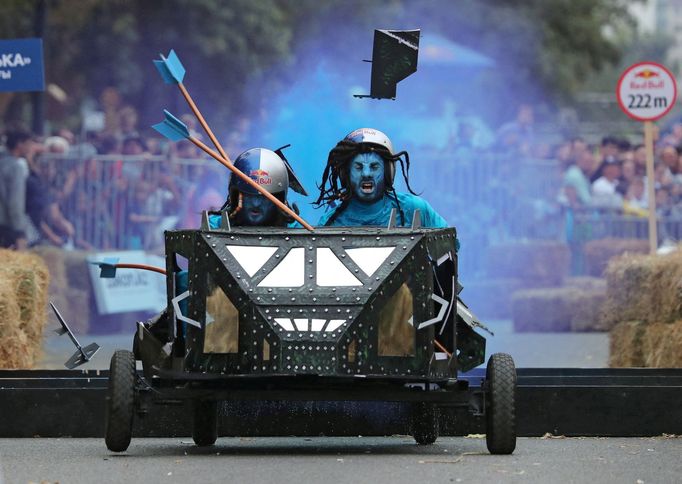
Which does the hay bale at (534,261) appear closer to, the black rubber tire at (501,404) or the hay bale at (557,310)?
the hay bale at (557,310)

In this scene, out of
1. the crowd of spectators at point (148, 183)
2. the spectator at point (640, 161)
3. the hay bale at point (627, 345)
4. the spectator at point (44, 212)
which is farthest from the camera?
the spectator at point (640, 161)

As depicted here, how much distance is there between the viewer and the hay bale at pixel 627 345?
17.0m

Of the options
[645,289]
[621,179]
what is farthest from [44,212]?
[645,289]

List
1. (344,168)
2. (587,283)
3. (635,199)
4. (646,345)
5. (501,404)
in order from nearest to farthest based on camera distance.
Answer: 1. (501,404)
2. (344,168)
3. (646,345)
4. (587,283)
5. (635,199)

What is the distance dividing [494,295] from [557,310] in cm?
214

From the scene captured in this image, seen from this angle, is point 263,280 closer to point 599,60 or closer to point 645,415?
point 645,415

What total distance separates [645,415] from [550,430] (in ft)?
1.90

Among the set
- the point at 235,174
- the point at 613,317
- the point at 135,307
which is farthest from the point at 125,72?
the point at 235,174

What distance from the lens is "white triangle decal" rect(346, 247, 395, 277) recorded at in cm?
1045

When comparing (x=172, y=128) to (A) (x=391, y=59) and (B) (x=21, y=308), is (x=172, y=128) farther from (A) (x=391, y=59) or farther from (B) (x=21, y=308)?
(B) (x=21, y=308)

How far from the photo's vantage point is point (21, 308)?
15938mm

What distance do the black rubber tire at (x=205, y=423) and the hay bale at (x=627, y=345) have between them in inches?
236

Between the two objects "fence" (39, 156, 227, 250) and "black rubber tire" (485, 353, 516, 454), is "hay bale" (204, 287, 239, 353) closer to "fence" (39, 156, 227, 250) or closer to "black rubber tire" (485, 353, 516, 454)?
"black rubber tire" (485, 353, 516, 454)

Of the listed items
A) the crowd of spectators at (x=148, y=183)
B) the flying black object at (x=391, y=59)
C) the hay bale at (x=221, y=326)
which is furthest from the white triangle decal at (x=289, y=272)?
the crowd of spectators at (x=148, y=183)
